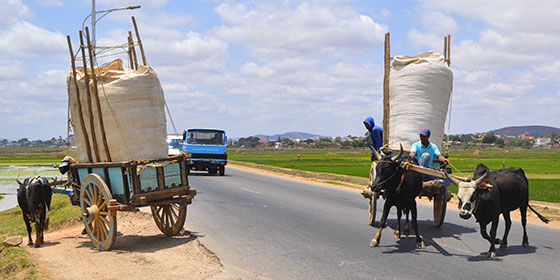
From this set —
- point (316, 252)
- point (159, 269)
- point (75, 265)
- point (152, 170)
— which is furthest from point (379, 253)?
point (75, 265)

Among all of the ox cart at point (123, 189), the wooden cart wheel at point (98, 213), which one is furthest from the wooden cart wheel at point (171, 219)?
the wooden cart wheel at point (98, 213)

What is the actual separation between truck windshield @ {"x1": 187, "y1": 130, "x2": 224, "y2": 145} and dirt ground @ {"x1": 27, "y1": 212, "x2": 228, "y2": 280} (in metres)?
19.0

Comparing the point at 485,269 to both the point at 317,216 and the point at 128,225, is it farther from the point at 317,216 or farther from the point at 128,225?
the point at 128,225

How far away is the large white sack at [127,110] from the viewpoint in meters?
9.43

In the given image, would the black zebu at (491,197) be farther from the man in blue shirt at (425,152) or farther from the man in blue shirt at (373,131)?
the man in blue shirt at (373,131)

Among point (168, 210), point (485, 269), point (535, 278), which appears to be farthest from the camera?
point (168, 210)

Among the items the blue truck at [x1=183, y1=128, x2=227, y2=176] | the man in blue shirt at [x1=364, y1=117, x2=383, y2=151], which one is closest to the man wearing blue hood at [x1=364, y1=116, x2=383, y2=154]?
the man in blue shirt at [x1=364, y1=117, x2=383, y2=151]

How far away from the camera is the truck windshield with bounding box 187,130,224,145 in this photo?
30547 mm

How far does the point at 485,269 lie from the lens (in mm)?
7340

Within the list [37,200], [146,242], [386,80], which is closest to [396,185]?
[386,80]

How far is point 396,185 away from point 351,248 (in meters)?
1.32

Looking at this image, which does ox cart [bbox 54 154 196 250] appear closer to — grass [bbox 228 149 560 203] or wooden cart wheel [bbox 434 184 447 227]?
wooden cart wheel [bbox 434 184 447 227]

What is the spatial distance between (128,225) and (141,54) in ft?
13.9

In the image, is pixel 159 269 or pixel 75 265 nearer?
pixel 159 269
